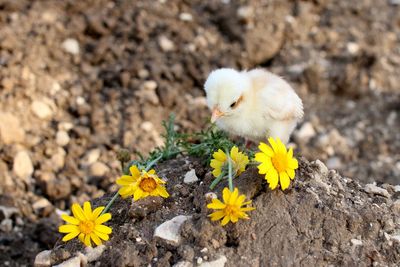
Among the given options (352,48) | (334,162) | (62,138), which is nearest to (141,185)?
(62,138)

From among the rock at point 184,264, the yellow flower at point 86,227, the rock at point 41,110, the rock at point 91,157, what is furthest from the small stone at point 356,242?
the rock at point 41,110

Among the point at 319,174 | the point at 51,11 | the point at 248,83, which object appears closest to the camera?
the point at 319,174

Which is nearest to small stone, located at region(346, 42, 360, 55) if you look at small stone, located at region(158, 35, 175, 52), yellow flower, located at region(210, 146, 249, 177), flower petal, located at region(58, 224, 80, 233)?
small stone, located at region(158, 35, 175, 52)

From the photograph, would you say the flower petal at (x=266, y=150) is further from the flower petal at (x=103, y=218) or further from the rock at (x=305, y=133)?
the rock at (x=305, y=133)

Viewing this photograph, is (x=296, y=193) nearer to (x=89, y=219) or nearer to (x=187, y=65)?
(x=89, y=219)

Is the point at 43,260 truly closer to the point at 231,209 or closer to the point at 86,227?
the point at 86,227

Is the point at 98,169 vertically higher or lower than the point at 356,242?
lower

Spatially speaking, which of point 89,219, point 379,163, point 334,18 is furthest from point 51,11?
point 89,219
